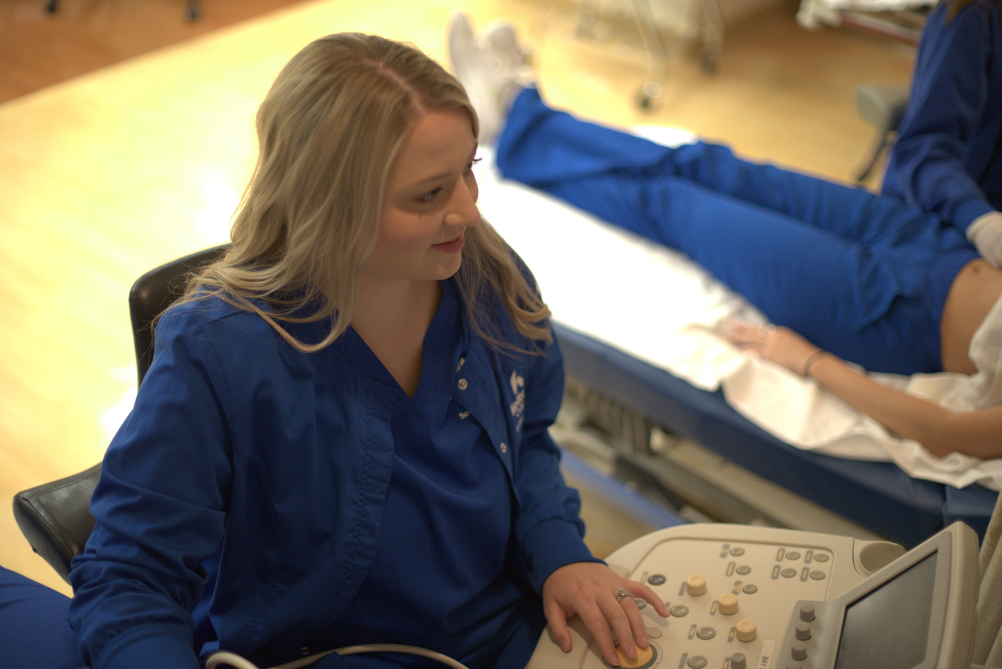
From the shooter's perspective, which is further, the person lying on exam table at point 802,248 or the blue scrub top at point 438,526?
the person lying on exam table at point 802,248

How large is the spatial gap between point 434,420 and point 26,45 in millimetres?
3143

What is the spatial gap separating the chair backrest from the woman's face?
31 centimetres

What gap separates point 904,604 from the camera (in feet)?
2.49

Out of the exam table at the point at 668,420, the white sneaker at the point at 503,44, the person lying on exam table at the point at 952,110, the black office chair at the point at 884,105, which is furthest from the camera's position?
the white sneaker at the point at 503,44

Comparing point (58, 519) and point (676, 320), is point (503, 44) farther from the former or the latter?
point (58, 519)

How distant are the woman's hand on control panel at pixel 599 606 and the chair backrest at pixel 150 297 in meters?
0.61

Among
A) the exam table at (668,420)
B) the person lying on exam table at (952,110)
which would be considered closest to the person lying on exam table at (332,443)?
the exam table at (668,420)

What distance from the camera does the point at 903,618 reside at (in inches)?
29.4

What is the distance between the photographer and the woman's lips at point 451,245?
36.5 inches

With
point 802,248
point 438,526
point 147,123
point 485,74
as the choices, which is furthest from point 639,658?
point 147,123

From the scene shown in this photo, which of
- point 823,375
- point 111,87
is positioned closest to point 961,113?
point 823,375

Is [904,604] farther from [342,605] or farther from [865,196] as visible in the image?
[865,196]

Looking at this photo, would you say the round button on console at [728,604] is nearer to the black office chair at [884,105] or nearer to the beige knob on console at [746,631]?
the beige knob on console at [746,631]

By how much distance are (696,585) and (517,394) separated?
1.14ft
